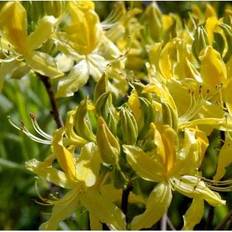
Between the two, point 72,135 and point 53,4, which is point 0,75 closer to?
point 53,4

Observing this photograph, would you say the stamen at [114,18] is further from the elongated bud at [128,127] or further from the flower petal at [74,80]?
the elongated bud at [128,127]

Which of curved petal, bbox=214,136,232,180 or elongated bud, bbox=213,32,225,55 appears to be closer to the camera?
curved petal, bbox=214,136,232,180

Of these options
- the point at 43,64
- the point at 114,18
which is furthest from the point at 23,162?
the point at 43,64

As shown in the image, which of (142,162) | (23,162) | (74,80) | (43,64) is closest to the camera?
(142,162)

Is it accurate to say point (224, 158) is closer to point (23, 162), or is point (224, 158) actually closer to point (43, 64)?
point (43, 64)

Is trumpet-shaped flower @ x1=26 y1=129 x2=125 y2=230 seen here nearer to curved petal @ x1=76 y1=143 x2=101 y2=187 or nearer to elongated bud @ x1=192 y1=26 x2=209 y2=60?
curved petal @ x1=76 y1=143 x2=101 y2=187

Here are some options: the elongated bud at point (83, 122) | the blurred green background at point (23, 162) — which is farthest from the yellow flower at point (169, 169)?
the blurred green background at point (23, 162)

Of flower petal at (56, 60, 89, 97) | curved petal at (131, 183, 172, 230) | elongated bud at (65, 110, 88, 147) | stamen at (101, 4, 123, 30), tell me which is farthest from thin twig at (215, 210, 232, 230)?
stamen at (101, 4, 123, 30)

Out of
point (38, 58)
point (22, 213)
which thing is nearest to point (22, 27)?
point (38, 58)
